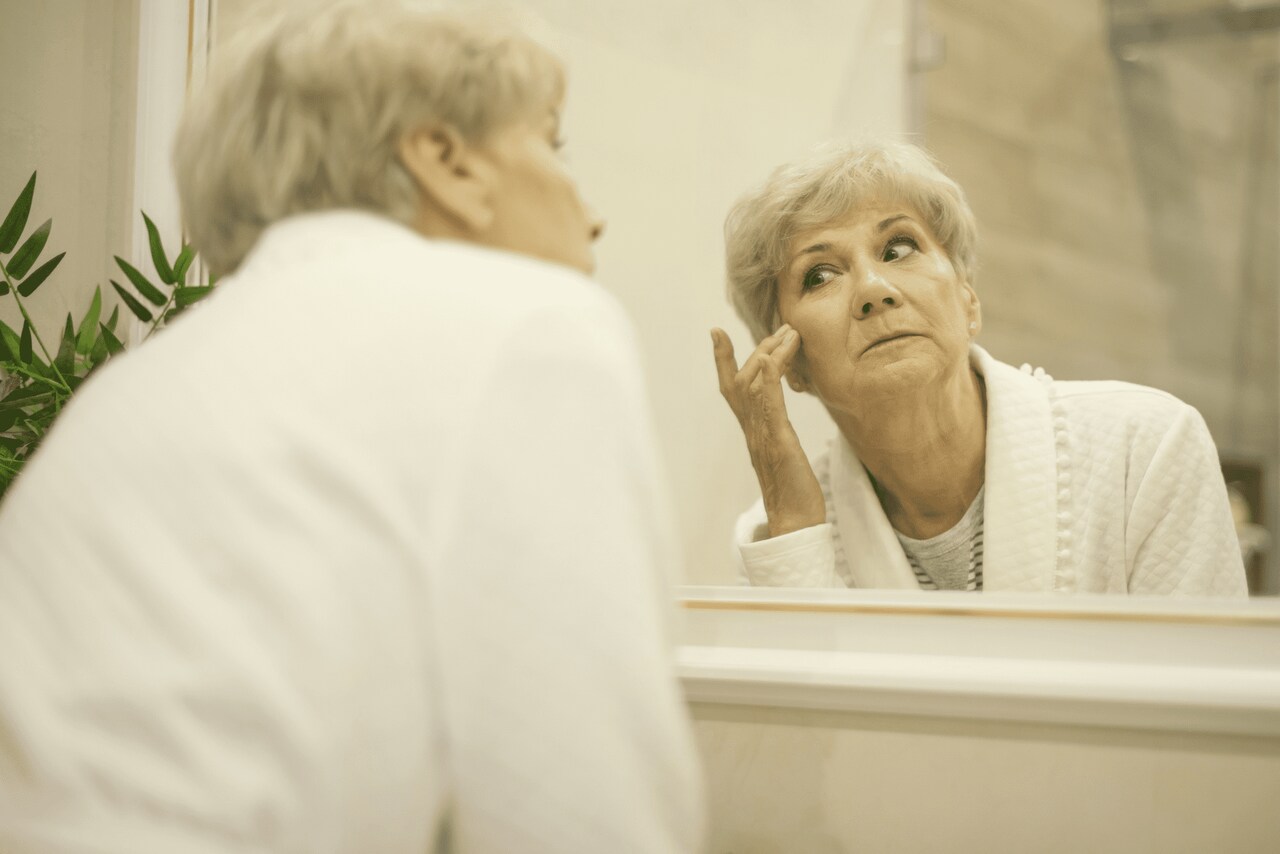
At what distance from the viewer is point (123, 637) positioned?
0.68 m

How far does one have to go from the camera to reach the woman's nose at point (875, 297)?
4.08 feet

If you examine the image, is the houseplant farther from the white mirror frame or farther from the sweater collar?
the sweater collar

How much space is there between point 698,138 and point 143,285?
92 centimetres

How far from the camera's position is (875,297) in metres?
1.25

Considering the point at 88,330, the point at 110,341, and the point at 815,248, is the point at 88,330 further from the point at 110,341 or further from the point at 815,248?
the point at 815,248

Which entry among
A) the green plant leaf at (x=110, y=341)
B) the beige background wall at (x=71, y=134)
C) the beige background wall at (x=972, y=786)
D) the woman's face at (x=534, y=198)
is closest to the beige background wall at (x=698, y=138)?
the beige background wall at (x=972, y=786)

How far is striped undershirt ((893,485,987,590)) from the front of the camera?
3.97ft

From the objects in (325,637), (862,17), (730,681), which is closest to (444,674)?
(325,637)

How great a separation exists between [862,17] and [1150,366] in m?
0.55

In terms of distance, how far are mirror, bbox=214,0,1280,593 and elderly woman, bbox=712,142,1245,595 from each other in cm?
3

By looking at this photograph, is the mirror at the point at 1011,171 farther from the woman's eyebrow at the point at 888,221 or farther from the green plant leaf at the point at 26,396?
the green plant leaf at the point at 26,396

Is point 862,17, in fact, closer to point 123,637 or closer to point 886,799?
point 886,799

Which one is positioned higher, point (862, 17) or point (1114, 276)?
point (862, 17)

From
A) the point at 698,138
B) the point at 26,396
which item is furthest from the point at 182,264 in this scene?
the point at 698,138
